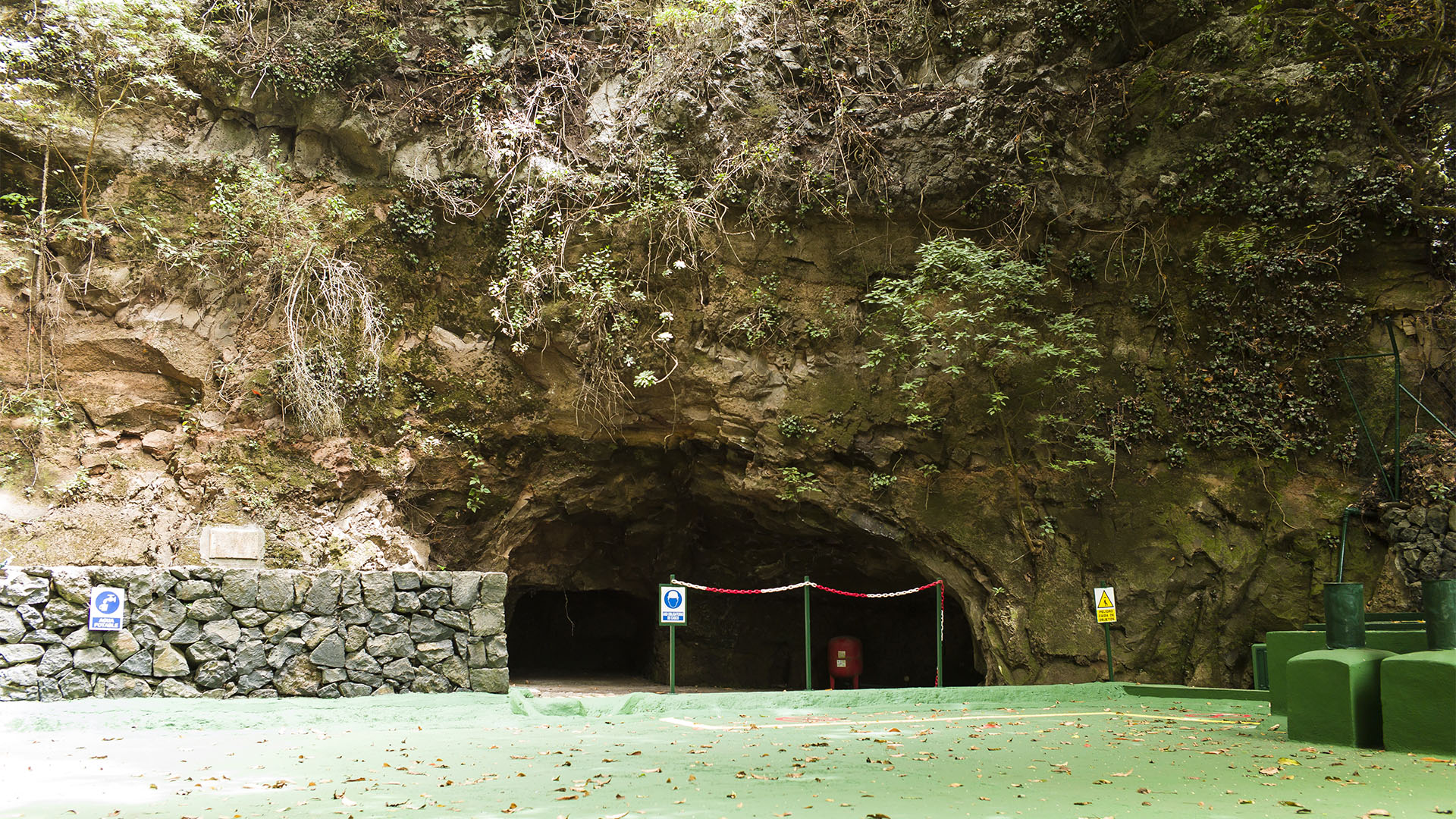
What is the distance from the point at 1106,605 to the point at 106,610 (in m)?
8.45

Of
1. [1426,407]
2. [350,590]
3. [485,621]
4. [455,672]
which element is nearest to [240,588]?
[350,590]

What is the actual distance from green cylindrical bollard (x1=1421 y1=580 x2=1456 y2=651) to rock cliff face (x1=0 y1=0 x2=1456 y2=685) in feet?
14.9

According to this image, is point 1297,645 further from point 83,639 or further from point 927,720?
point 83,639

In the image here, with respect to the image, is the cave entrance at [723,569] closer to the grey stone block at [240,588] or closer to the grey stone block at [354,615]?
the grey stone block at [354,615]

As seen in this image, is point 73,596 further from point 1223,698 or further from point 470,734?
point 1223,698

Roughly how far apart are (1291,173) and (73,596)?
1188 cm

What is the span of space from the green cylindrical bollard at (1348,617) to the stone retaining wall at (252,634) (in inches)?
237

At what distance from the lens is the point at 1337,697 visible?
14.5 feet

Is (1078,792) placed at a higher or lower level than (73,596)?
lower

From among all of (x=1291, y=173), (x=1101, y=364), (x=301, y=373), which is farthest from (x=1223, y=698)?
(x=301, y=373)

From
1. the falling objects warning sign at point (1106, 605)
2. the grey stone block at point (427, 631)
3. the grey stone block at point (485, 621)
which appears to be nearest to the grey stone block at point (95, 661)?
the grey stone block at point (427, 631)

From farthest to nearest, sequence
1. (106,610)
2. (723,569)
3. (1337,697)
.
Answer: (723,569), (106,610), (1337,697)

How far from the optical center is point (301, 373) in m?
9.05

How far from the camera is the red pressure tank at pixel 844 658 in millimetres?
12344
